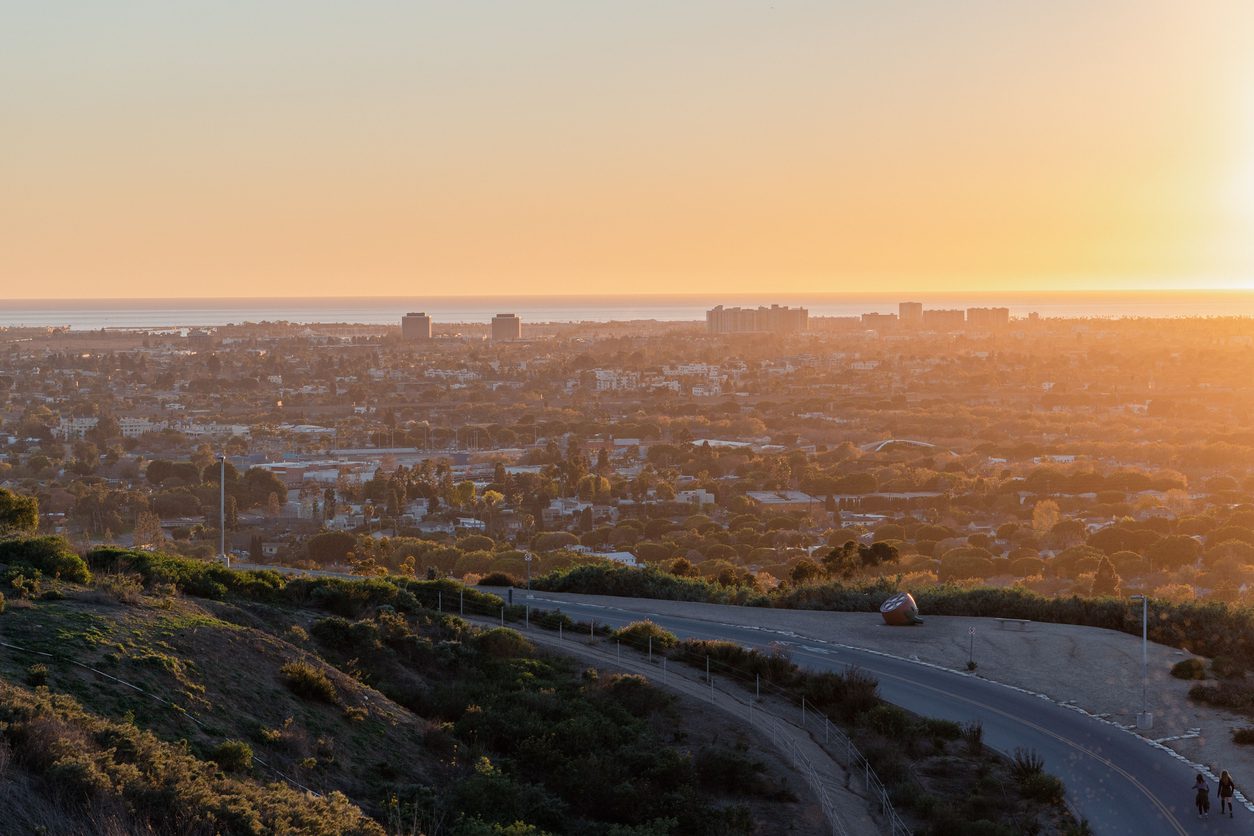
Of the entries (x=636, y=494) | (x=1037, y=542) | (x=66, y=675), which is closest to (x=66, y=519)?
(x=636, y=494)

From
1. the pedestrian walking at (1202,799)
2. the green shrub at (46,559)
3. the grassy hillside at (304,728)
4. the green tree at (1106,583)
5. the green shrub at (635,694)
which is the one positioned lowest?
the green tree at (1106,583)

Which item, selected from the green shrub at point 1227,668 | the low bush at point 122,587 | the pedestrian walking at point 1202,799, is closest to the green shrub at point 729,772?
the pedestrian walking at point 1202,799

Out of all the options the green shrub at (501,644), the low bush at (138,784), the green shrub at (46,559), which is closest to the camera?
the low bush at (138,784)

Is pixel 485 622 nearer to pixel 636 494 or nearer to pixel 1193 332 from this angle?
pixel 636 494

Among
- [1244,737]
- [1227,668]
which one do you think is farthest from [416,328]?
[1244,737]

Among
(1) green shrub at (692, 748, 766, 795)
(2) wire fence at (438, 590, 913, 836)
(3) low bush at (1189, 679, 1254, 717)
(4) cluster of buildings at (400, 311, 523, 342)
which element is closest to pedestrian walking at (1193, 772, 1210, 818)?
(2) wire fence at (438, 590, 913, 836)

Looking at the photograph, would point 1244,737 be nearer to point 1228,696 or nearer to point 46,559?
point 1228,696

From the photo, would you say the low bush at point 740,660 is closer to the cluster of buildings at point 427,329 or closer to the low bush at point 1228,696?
the low bush at point 1228,696
